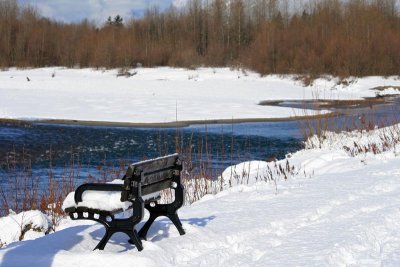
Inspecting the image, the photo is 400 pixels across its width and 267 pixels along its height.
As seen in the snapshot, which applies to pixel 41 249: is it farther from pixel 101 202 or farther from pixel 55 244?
pixel 101 202

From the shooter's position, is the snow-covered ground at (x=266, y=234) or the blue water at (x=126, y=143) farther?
the blue water at (x=126, y=143)

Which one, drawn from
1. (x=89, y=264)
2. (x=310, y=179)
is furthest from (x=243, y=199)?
(x=89, y=264)

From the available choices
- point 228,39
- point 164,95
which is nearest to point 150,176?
point 164,95

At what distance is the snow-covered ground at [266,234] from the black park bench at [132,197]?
6.5 inches

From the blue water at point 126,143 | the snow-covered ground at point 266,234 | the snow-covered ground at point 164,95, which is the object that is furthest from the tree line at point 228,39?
the snow-covered ground at point 266,234

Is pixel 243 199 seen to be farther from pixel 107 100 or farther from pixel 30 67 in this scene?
pixel 30 67

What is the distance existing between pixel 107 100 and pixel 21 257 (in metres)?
27.4

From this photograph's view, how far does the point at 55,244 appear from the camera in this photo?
477 cm

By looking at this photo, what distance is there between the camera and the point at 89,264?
437 cm

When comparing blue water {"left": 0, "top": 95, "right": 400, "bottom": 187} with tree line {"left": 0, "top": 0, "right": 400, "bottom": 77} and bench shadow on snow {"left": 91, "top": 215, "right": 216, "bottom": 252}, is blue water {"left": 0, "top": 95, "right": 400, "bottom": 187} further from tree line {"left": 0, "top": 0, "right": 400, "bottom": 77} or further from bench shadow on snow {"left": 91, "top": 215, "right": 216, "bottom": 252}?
A: tree line {"left": 0, "top": 0, "right": 400, "bottom": 77}

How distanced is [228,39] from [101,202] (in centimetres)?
6568

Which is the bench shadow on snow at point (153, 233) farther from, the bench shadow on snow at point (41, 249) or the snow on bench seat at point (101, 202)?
the snow on bench seat at point (101, 202)

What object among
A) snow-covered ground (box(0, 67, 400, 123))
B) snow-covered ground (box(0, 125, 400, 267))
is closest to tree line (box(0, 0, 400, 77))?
snow-covered ground (box(0, 67, 400, 123))

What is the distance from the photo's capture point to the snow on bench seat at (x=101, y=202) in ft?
15.9
